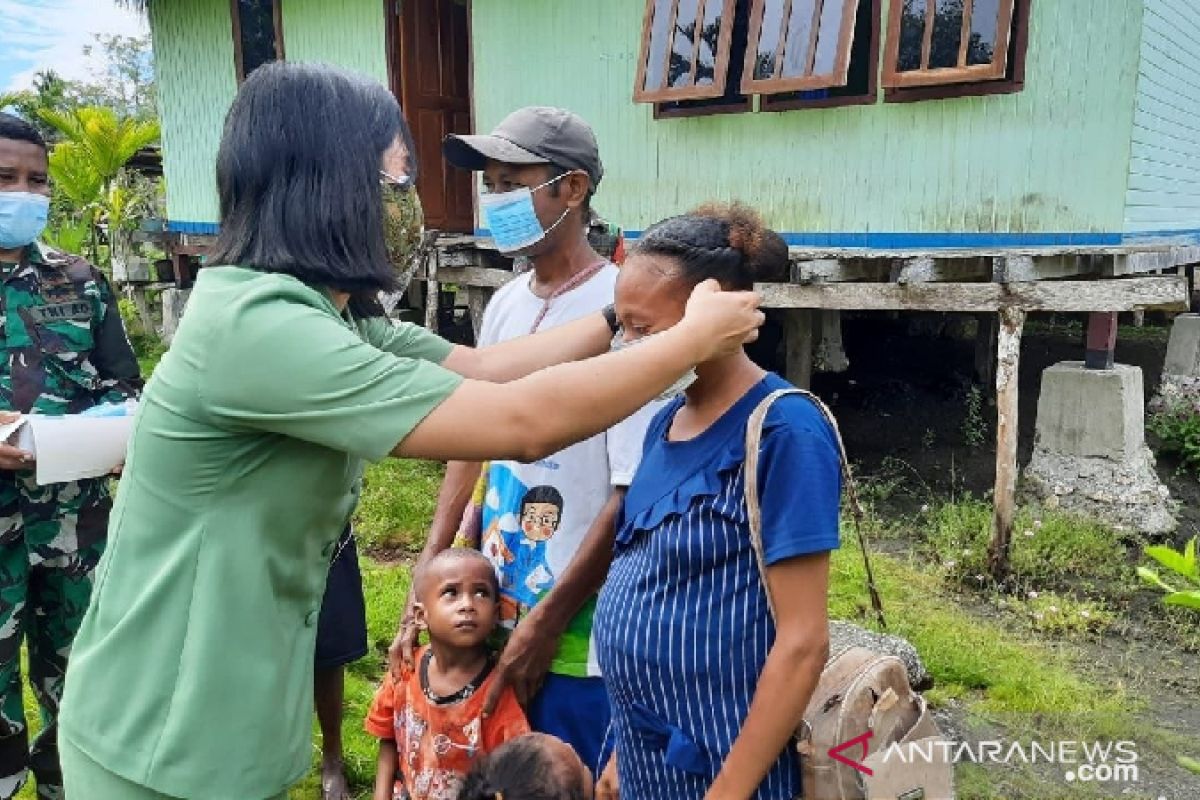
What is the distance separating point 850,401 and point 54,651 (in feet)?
25.7

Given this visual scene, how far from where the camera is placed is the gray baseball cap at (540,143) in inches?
91.7

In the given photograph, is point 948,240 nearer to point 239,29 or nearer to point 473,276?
point 473,276

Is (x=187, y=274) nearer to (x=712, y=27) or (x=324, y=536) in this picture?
(x=712, y=27)

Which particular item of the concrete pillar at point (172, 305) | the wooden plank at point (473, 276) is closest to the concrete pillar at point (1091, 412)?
the wooden plank at point (473, 276)

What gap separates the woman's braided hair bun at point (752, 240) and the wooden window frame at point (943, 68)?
4.72 m

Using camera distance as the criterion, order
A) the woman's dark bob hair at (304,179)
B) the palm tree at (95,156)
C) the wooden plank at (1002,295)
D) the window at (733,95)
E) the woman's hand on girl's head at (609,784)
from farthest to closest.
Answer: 1. the palm tree at (95,156)
2. the window at (733,95)
3. the wooden plank at (1002,295)
4. the woman's hand on girl's head at (609,784)
5. the woman's dark bob hair at (304,179)

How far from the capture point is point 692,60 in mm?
6766

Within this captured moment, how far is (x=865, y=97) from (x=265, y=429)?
19.6 ft

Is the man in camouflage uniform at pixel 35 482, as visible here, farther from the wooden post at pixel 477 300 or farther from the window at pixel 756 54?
the wooden post at pixel 477 300

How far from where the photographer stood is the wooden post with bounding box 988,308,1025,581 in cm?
564

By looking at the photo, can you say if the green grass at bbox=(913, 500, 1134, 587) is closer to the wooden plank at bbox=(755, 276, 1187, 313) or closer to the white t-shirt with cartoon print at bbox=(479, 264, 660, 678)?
the wooden plank at bbox=(755, 276, 1187, 313)

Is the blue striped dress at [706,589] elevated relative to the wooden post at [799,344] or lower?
elevated

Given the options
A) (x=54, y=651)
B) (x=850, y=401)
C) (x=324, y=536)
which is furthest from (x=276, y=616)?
(x=850, y=401)

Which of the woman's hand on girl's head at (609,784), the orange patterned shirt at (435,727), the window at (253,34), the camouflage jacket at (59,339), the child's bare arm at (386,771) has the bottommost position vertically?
the child's bare arm at (386,771)
